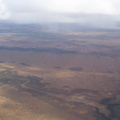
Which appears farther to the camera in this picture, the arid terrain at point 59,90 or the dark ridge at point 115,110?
the arid terrain at point 59,90

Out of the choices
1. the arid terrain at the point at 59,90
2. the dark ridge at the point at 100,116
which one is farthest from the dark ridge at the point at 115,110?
the dark ridge at the point at 100,116

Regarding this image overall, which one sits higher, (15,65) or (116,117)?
(15,65)

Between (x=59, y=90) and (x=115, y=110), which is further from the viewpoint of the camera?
(x=59, y=90)

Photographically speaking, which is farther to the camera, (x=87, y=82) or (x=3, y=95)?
(x=87, y=82)

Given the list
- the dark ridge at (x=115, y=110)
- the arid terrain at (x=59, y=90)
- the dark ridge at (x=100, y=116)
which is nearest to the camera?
the dark ridge at (x=100, y=116)

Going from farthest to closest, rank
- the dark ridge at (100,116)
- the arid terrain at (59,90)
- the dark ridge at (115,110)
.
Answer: the arid terrain at (59,90) < the dark ridge at (115,110) < the dark ridge at (100,116)

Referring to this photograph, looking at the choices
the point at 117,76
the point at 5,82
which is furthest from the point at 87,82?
the point at 5,82

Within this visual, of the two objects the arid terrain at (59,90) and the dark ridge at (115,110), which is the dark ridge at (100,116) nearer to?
the arid terrain at (59,90)

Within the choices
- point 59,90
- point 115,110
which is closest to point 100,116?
point 115,110

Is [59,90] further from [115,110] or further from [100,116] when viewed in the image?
[115,110]

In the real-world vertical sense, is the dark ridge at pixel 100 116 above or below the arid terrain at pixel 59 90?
below

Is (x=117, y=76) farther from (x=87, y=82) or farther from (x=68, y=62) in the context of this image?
(x=68, y=62)
